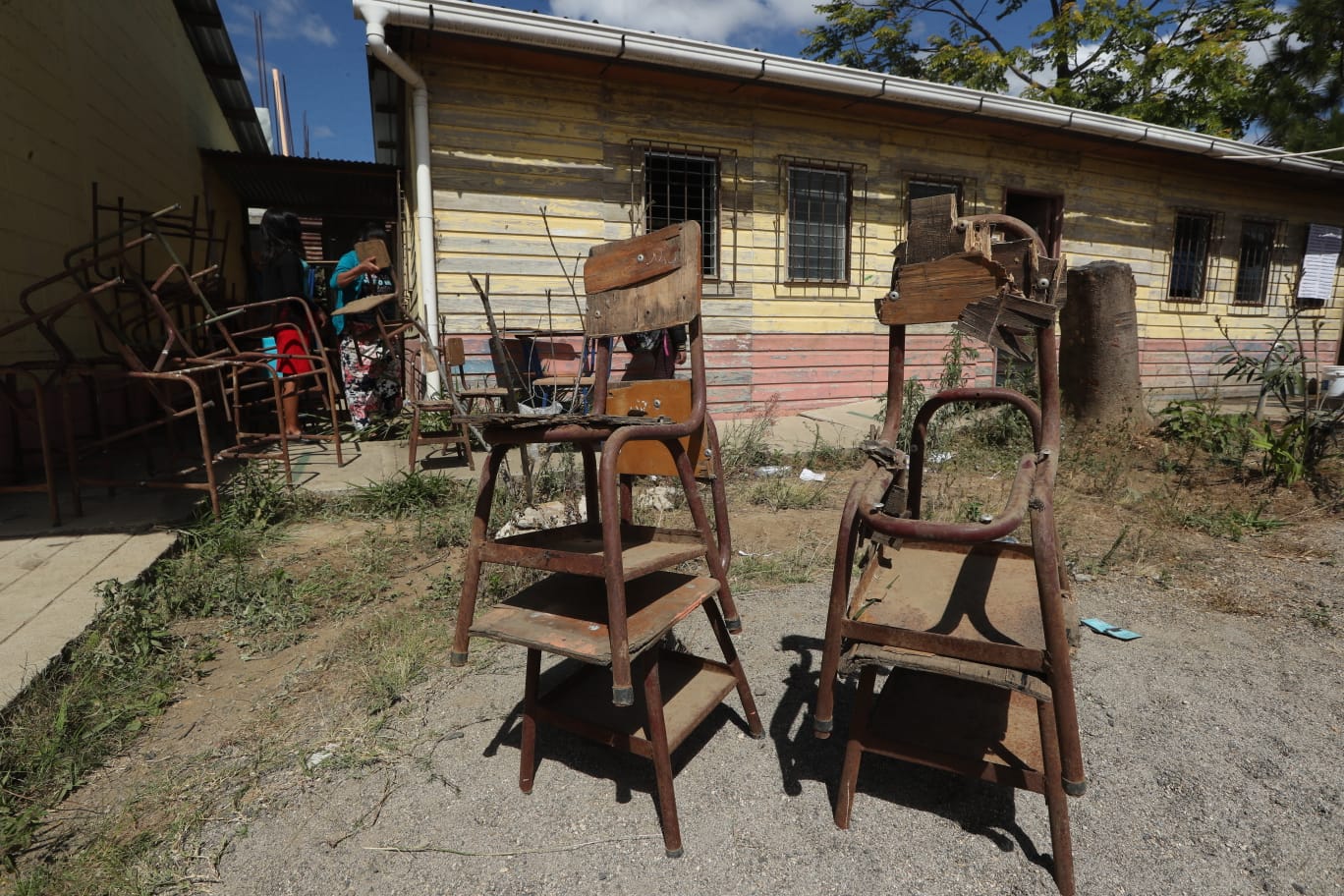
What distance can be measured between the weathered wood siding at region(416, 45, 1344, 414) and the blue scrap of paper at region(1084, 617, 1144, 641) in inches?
186

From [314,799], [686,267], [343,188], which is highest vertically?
[343,188]

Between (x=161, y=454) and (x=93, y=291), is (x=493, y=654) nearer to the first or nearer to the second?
(x=93, y=291)

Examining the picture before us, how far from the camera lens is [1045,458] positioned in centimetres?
176

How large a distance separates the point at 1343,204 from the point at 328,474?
607 inches

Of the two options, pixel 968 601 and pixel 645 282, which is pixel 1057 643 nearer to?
pixel 968 601

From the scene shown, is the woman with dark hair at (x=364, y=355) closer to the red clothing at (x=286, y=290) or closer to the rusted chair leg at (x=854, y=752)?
the red clothing at (x=286, y=290)

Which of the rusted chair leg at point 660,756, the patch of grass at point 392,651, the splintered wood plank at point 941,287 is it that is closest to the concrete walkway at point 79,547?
the patch of grass at point 392,651

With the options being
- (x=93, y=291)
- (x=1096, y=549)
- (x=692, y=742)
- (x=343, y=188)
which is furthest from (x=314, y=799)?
(x=343, y=188)

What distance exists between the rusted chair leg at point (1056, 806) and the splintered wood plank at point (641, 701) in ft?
2.81

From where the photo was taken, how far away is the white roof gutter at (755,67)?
5246 mm

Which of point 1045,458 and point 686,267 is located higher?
point 686,267

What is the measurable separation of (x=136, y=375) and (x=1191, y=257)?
1270 centimetres

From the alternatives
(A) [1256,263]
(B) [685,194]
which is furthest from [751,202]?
(A) [1256,263]

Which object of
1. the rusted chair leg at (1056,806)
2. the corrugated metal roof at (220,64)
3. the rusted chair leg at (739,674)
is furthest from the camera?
the corrugated metal roof at (220,64)
